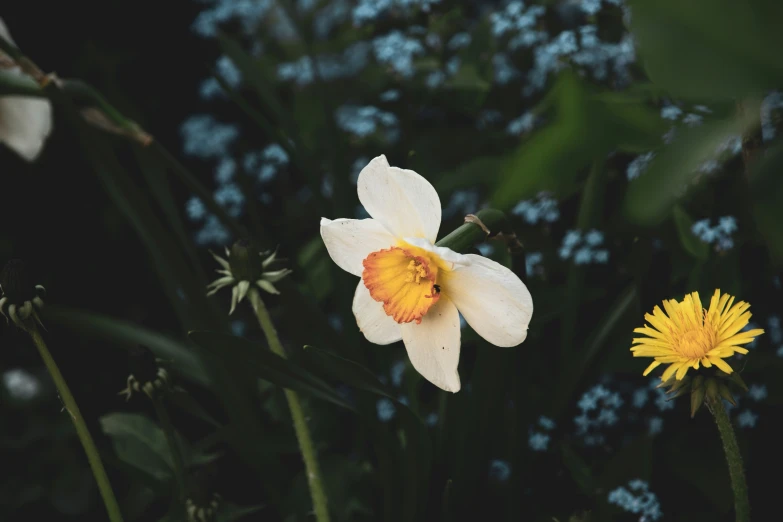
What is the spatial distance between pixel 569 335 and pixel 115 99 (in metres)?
0.99

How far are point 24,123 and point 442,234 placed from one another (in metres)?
0.66

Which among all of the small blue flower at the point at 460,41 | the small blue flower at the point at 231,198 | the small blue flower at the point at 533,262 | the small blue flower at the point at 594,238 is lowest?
the small blue flower at the point at 594,238

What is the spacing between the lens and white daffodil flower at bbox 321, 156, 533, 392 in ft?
2.14

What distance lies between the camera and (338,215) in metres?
1.22

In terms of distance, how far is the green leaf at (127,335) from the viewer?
1.20 metres

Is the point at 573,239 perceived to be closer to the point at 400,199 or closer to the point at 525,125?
the point at 525,125

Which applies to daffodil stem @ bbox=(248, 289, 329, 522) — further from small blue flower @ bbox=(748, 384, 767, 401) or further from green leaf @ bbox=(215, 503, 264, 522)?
small blue flower @ bbox=(748, 384, 767, 401)

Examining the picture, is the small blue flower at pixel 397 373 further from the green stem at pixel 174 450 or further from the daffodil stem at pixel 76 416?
the daffodil stem at pixel 76 416

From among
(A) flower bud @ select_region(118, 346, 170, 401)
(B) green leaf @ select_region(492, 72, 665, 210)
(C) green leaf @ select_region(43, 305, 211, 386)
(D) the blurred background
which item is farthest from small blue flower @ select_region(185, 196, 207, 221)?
(B) green leaf @ select_region(492, 72, 665, 210)

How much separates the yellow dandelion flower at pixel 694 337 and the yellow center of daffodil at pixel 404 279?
180 mm

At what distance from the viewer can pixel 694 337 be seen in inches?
25.4

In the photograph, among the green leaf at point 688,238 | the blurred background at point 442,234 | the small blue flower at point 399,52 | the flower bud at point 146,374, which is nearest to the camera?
the blurred background at point 442,234

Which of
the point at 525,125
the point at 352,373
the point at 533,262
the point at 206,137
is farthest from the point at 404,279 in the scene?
the point at 206,137

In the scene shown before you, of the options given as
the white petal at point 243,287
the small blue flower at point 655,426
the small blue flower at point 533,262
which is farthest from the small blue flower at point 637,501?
the white petal at point 243,287
